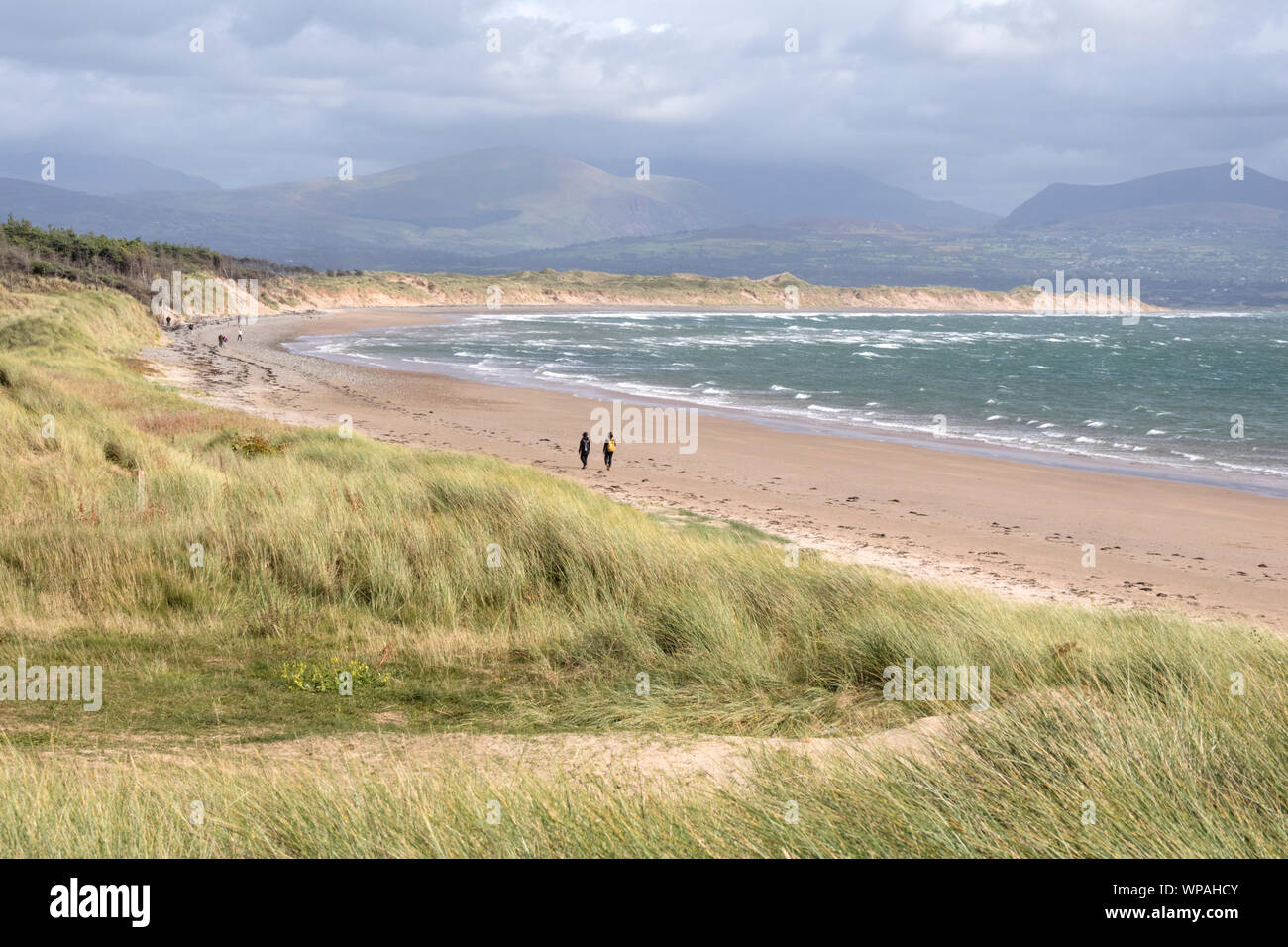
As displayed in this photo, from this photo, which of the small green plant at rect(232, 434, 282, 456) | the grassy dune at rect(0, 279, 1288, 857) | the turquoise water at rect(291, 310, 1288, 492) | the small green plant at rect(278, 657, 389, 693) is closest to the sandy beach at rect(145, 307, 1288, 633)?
the turquoise water at rect(291, 310, 1288, 492)

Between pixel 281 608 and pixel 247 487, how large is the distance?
3926mm

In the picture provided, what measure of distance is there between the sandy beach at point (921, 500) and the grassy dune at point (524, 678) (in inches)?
211

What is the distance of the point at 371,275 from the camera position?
461ft

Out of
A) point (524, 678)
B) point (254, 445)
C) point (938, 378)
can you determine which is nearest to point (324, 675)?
point (524, 678)

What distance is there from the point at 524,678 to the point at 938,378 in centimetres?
4698

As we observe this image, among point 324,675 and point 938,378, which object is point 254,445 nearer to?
point 324,675

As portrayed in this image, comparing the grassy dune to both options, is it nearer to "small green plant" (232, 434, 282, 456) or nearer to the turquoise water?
"small green plant" (232, 434, 282, 456)

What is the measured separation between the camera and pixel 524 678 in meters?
7.73

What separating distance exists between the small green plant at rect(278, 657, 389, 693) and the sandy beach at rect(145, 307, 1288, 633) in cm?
879

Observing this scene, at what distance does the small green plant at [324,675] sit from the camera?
7.42 m

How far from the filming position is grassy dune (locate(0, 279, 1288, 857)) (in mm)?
3807

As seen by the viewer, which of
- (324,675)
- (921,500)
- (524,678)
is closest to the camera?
(324,675)

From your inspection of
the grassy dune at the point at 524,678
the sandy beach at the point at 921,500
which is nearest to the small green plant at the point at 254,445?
the grassy dune at the point at 524,678

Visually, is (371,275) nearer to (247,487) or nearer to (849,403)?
(849,403)
